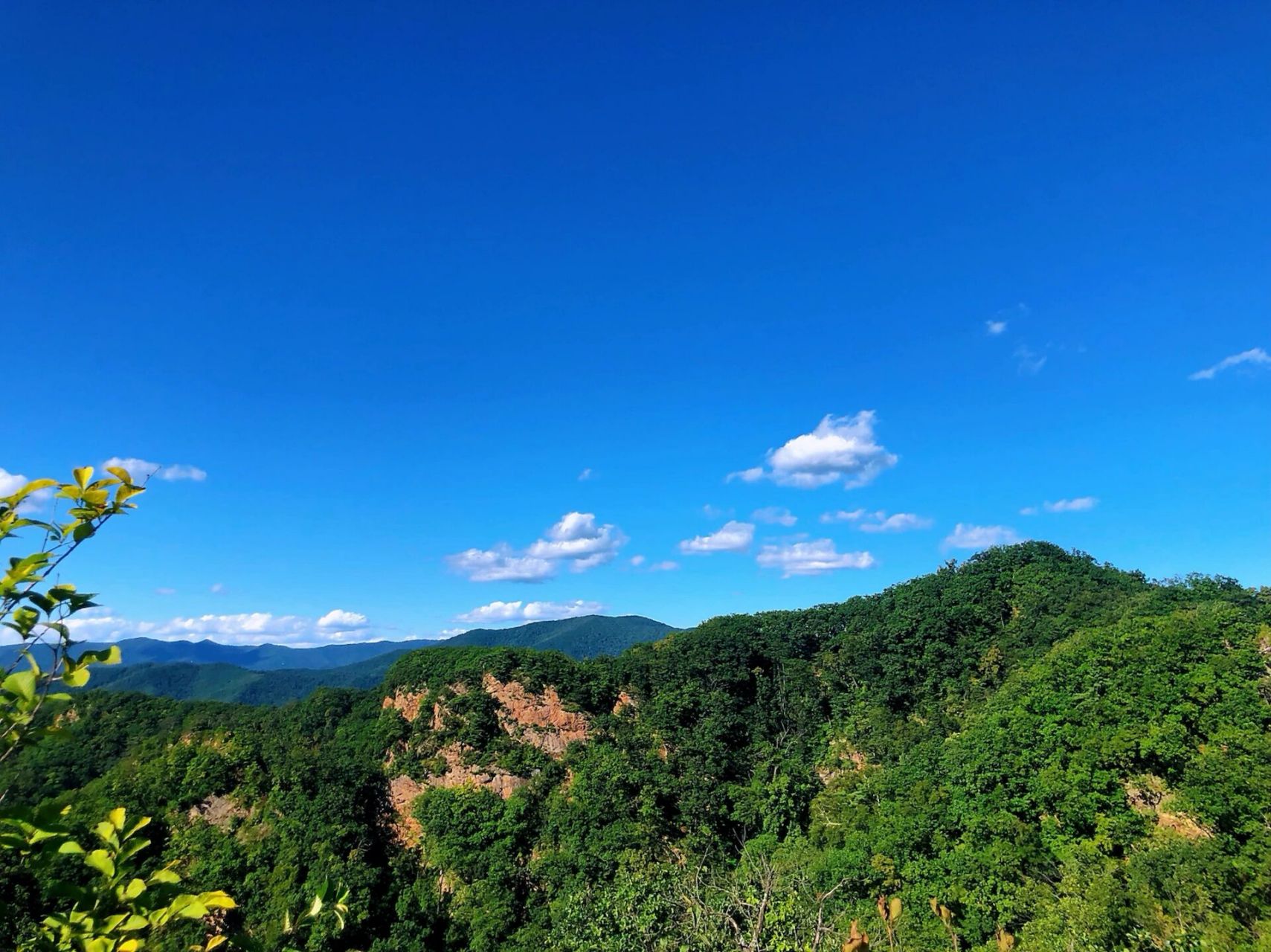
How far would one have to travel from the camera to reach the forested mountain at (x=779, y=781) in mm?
19406

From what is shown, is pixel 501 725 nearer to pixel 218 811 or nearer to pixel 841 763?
pixel 218 811

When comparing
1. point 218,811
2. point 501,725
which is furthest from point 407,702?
point 218,811

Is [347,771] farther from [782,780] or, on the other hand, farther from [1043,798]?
[1043,798]

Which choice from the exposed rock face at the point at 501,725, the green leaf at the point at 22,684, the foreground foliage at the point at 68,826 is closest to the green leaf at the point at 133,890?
the foreground foliage at the point at 68,826

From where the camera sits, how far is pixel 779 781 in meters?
36.6

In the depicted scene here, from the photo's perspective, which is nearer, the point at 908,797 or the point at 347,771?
the point at 908,797

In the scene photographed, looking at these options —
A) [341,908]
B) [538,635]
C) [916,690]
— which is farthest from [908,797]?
[538,635]

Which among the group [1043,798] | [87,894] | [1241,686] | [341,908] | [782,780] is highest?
[87,894]

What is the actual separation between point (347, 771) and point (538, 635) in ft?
450

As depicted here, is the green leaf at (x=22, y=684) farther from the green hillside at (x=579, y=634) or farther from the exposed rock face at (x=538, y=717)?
the green hillside at (x=579, y=634)

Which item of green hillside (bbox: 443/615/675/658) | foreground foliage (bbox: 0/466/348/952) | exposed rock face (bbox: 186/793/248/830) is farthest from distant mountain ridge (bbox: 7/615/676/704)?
foreground foliage (bbox: 0/466/348/952)

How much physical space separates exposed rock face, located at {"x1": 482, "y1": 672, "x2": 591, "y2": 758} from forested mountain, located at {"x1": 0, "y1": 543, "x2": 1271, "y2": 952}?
0.17m

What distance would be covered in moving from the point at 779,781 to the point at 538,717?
15.2 meters

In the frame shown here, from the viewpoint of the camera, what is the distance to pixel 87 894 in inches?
102
